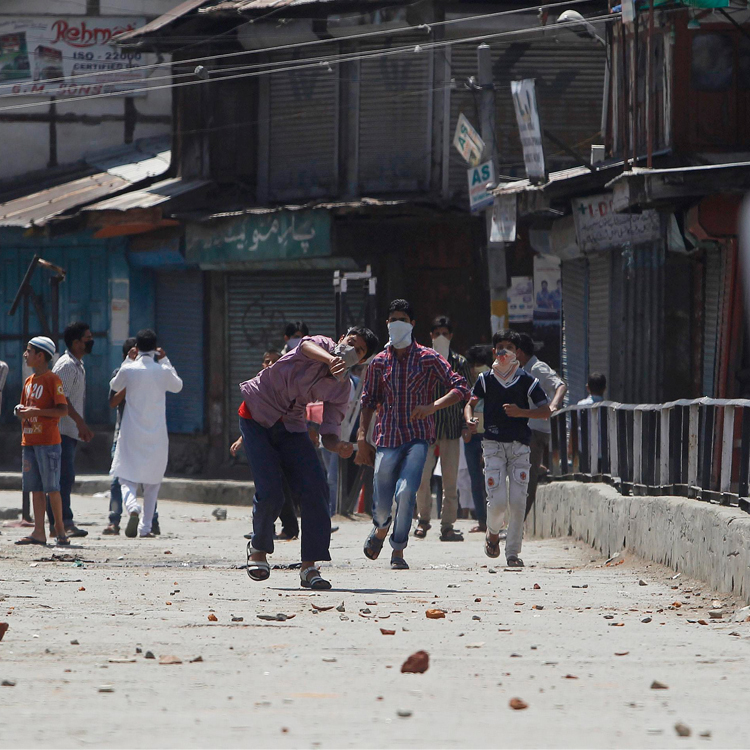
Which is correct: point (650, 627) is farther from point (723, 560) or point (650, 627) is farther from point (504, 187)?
point (504, 187)

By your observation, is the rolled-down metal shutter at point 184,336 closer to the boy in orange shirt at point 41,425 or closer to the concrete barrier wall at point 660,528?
the concrete barrier wall at point 660,528

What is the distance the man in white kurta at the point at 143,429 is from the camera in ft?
43.6

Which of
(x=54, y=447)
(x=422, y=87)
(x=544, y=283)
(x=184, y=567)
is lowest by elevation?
(x=184, y=567)

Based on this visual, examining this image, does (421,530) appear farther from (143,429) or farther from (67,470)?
(67,470)

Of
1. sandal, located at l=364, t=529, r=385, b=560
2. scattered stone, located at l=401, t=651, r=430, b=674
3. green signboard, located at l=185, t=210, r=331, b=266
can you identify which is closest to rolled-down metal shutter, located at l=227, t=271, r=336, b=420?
green signboard, located at l=185, t=210, r=331, b=266

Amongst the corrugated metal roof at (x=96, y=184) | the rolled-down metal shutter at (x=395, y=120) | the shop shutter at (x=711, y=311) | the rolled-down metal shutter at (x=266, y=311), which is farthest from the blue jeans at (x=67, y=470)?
the corrugated metal roof at (x=96, y=184)

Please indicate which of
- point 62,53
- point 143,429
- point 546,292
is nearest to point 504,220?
point 546,292

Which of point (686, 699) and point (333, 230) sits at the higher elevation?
point (333, 230)

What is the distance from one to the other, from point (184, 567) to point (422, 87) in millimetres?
10738

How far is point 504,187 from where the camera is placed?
16.4 m

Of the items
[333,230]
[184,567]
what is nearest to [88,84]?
[333,230]

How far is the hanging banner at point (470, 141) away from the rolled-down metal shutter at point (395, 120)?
384 cm

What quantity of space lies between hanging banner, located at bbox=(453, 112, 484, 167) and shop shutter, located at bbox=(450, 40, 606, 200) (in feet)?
12.2

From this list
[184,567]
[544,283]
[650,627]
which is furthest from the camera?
[544,283]
